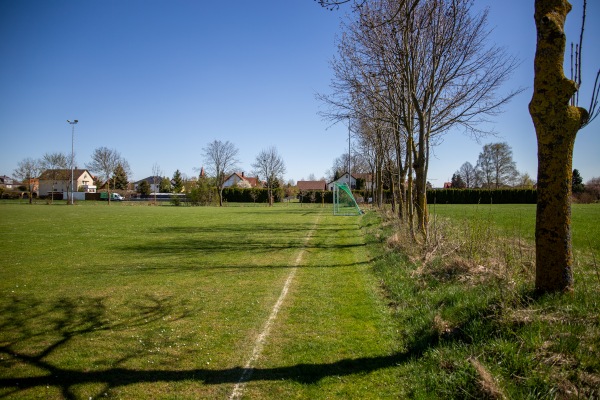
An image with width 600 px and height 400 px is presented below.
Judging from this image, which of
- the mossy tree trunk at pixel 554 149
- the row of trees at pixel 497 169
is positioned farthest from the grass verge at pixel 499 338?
the row of trees at pixel 497 169

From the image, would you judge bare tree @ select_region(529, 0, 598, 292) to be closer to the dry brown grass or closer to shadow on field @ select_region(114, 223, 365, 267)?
the dry brown grass

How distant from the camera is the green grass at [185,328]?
4098 millimetres

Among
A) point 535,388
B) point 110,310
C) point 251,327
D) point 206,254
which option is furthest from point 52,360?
point 206,254

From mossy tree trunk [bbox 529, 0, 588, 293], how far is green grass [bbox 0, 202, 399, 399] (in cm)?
241

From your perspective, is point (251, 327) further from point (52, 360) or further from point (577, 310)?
point (577, 310)

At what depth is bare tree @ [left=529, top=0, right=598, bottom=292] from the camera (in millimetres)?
4527

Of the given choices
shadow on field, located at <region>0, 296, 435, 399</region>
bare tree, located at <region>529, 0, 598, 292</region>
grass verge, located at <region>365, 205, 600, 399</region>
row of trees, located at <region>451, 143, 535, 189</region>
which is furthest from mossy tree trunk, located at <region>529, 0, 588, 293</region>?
row of trees, located at <region>451, 143, 535, 189</region>

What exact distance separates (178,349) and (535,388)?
4222 mm

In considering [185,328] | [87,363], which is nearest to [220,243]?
[185,328]

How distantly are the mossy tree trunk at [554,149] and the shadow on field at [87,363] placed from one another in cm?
190

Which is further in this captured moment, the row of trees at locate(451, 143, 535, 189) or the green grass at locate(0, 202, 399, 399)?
the row of trees at locate(451, 143, 535, 189)

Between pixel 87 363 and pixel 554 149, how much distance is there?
6.53m

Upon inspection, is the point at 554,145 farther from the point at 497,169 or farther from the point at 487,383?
the point at 497,169

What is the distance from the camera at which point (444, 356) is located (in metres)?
4.28
